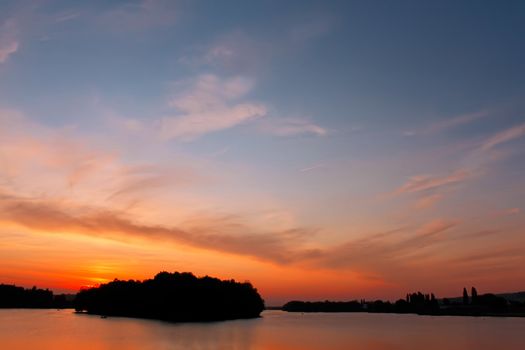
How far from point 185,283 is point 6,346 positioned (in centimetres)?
11213

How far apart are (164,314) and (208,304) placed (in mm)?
16057

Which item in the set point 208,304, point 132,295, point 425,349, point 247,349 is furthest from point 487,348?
A: point 132,295

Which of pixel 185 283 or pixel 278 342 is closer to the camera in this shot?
pixel 278 342

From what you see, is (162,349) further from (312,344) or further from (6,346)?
(312,344)

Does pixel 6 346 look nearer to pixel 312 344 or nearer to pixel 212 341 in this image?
pixel 212 341

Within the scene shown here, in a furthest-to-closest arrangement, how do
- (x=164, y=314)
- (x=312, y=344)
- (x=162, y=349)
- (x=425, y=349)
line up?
(x=164, y=314) → (x=312, y=344) → (x=425, y=349) → (x=162, y=349)

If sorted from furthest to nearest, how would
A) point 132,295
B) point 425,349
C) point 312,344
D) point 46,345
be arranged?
1. point 132,295
2. point 312,344
3. point 425,349
4. point 46,345

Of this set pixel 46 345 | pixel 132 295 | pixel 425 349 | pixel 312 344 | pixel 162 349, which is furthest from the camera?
pixel 132 295

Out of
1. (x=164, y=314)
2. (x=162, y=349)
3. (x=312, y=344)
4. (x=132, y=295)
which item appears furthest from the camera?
(x=132, y=295)

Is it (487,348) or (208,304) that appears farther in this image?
(208,304)

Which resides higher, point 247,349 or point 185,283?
point 185,283

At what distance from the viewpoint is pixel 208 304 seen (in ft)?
591

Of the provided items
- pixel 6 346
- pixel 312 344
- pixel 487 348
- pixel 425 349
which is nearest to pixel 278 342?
pixel 312 344

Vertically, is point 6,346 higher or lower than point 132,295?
lower
